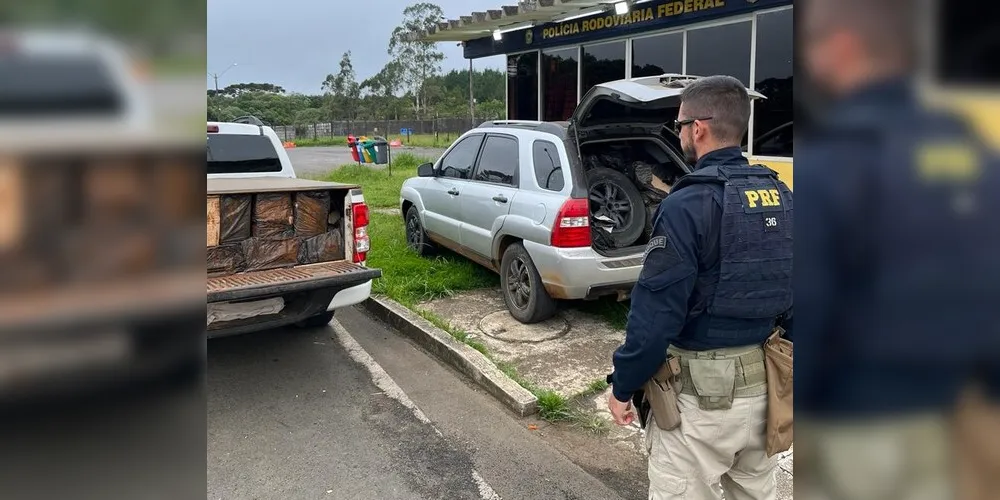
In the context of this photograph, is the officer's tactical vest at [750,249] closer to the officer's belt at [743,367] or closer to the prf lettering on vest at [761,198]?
the prf lettering on vest at [761,198]

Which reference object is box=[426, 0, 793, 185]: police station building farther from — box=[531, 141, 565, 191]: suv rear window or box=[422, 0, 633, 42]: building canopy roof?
box=[531, 141, 565, 191]: suv rear window

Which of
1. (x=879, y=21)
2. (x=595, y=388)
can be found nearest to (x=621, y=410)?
(x=879, y=21)

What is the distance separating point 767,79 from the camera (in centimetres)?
816

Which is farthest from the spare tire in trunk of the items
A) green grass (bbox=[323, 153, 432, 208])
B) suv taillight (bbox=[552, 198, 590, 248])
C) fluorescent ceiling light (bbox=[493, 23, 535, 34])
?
green grass (bbox=[323, 153, 432, 208])

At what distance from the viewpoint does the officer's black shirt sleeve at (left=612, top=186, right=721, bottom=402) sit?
2.12 metres

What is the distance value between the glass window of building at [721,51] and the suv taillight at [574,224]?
4399 mm

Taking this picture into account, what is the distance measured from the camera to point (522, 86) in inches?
500

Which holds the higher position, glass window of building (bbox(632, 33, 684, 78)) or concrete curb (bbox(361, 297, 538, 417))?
glass window of building (bbox(632, 33, 684, 78))

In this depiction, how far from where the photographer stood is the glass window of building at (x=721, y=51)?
27.6ft

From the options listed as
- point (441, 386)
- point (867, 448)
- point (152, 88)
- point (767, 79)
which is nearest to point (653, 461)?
point (867, 448)

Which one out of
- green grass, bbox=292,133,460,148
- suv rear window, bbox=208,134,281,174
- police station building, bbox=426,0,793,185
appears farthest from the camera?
green grass, bbox=292,133,460,148

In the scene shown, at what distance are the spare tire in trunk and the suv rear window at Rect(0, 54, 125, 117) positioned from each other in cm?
523

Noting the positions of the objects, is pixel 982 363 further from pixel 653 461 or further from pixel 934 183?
pixel 653 461

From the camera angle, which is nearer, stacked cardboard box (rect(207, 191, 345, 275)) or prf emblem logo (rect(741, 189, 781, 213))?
prf emblem logo (rect(741, 189, 781, 213))
